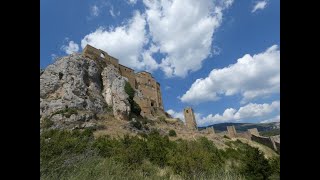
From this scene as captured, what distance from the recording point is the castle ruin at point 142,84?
48.7m

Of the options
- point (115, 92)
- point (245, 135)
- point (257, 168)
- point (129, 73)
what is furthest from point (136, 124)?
point (257, 168)

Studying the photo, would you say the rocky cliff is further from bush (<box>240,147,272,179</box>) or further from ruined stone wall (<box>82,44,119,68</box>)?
bush (<box>240,147,272,179</box>)

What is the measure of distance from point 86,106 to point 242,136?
24.8 metres

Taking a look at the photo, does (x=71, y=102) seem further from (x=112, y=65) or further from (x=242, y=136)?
(x=242, y=136)

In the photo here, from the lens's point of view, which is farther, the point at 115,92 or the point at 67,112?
the point at 115,92

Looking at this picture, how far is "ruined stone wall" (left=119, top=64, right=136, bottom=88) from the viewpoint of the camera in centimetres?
5306

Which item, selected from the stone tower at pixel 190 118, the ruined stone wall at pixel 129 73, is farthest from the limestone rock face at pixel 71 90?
the stone tower at pixel 190 118

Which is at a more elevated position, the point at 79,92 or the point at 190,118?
the point at 79,92

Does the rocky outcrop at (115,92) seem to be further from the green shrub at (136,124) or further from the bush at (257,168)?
the bush at (257,168)

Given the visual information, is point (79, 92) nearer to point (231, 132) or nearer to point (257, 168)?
point (231, 132)

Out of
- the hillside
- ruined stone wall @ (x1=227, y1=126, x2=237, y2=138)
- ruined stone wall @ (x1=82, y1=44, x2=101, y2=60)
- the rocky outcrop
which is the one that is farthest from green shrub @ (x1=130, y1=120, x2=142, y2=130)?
ruined stone wall @ (x1=227, y1=126, x2=237, y2=138)

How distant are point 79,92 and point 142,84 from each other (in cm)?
1767

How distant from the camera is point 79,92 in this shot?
40094mm
